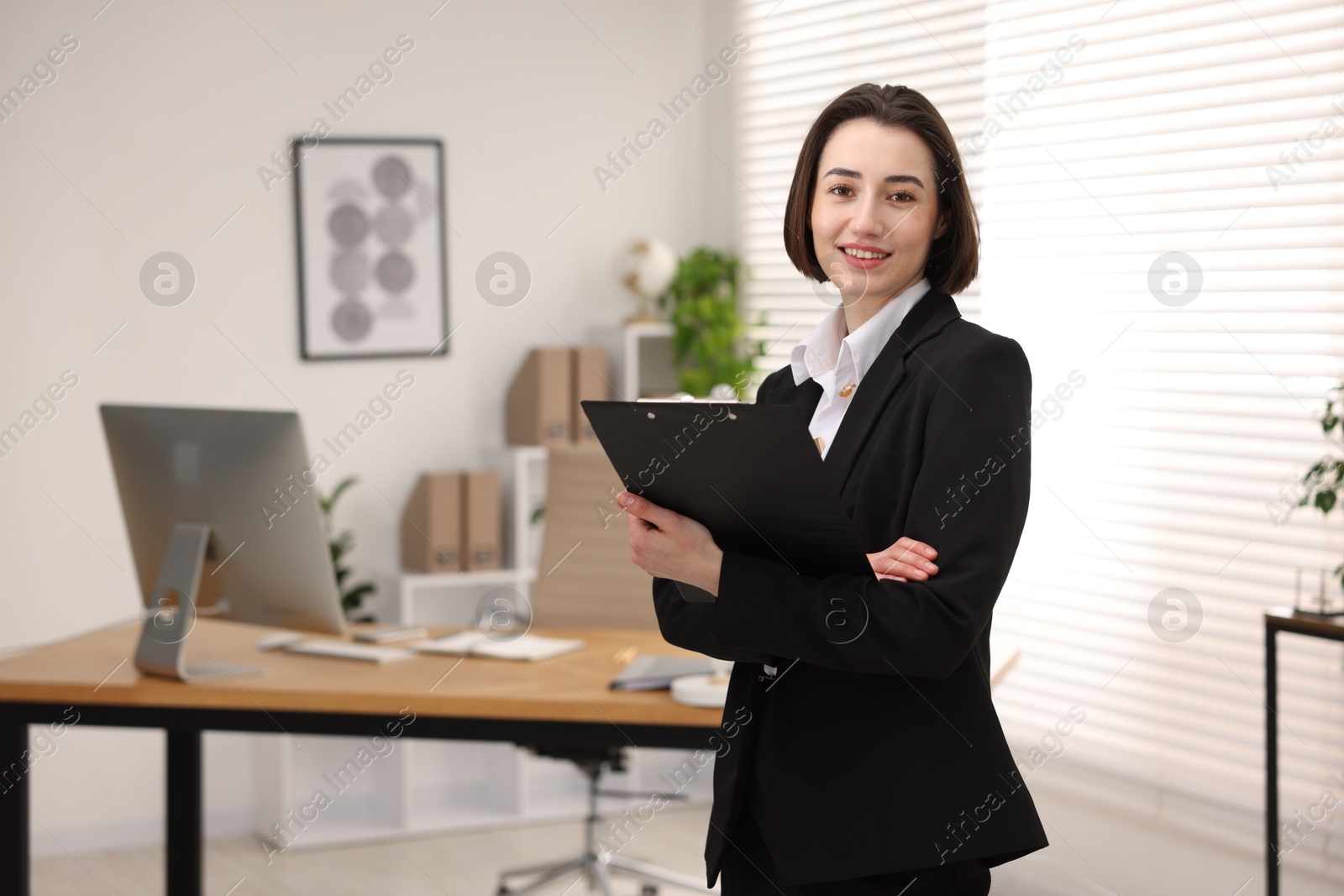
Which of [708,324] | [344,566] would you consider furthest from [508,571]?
[708,324]

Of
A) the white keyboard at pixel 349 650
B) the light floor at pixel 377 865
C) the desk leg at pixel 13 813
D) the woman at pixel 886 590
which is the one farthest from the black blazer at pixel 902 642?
the light floor at pixel 377 865

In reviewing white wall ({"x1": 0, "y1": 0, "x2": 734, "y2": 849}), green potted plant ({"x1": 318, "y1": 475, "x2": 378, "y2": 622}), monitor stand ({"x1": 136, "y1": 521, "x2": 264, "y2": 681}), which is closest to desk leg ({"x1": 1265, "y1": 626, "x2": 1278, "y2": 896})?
monitor stand ({"x1": 136, "y1": 521, "x2": 264, "y2": 681})

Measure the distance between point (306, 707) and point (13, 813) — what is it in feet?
2.17

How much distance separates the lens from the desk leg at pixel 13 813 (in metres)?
2.58

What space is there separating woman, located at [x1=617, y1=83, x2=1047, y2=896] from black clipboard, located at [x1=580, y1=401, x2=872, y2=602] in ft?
0.10

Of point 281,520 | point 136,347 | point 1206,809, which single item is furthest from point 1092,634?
point 136,347

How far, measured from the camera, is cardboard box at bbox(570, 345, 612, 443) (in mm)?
4637

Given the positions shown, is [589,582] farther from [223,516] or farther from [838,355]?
[838,355]

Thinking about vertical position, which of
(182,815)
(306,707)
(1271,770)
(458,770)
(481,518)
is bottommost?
(458,770)

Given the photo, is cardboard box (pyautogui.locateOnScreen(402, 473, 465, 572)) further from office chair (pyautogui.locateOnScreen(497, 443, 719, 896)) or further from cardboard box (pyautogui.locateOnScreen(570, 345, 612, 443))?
office chair (pyautogui.locateOnScreen(497, 443, 719, 896))

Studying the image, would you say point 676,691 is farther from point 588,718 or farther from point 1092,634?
point 1092,634

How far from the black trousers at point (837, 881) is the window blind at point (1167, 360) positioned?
1.89 metres

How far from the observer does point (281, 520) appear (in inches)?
102

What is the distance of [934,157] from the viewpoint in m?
1.48
